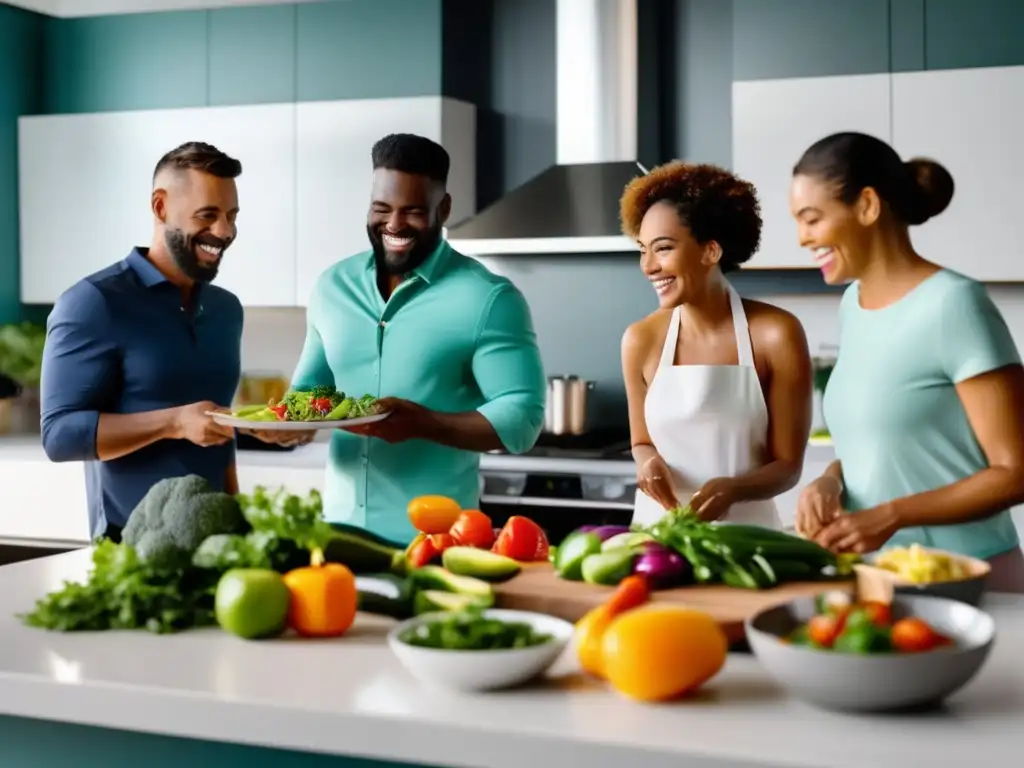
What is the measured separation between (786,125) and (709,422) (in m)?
1.88

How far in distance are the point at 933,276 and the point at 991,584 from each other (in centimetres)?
52

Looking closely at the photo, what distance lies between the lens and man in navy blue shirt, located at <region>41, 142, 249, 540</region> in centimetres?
258

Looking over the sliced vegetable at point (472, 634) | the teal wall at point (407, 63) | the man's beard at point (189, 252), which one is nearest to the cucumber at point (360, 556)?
the sliced vegetable at point (472, 634)

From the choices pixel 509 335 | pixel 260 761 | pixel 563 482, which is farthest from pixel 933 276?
pixel 563 482

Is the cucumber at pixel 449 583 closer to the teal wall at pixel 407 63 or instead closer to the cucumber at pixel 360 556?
the cucumber at pixel 360 556

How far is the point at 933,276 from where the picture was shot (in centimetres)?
213

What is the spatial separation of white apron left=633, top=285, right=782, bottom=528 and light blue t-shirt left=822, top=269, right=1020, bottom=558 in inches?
15.6

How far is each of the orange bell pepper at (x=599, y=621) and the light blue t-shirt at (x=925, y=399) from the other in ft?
2.21

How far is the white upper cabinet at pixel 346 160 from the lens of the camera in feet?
14.9

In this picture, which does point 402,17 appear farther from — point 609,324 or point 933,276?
point 933,276

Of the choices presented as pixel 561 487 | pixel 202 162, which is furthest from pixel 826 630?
pixel 561 487

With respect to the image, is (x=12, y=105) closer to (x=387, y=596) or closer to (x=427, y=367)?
(x=427, y=367)

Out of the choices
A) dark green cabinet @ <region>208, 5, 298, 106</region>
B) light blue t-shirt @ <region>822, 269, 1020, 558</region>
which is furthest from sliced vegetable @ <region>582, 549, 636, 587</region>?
dark green cabinet @ <region>208, 5, 298, 106</region>

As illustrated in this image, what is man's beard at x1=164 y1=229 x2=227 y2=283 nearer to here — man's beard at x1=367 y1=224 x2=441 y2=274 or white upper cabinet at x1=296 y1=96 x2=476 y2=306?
man's beard at x1=367 y1=224 x2=441 y2=274
